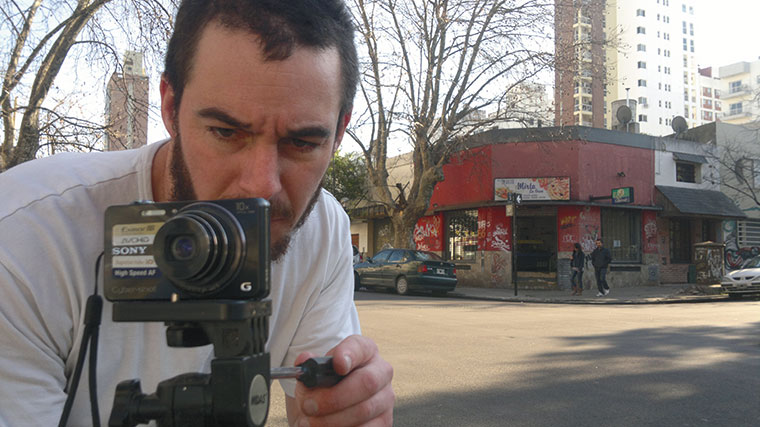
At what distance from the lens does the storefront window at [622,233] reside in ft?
69.5

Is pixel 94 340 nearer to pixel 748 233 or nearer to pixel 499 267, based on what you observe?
pixel 499 267

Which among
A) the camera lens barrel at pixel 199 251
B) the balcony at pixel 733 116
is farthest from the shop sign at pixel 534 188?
the balcony at pixel 733 116

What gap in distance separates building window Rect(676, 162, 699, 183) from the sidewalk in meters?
5.58

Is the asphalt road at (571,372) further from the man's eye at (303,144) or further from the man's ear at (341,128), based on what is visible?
the man's eye at (303,144)

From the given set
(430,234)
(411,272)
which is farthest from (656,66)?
(411,272)

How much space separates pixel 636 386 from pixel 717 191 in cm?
2279

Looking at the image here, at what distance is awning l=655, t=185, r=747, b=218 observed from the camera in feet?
72.0

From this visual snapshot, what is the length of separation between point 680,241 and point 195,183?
25.1 metres

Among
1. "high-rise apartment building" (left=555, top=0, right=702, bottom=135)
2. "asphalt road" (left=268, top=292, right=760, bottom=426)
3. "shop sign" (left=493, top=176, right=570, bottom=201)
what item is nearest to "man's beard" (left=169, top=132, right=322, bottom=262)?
"asphalt road" (left=268, top=292, right=760, bottom=426)

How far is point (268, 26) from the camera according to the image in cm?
132

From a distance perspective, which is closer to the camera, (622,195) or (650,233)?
(622,195)

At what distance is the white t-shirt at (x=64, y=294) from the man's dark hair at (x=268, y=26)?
0.93ft

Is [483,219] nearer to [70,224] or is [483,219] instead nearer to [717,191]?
[717,191]

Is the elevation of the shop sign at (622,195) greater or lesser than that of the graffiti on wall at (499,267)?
greater
